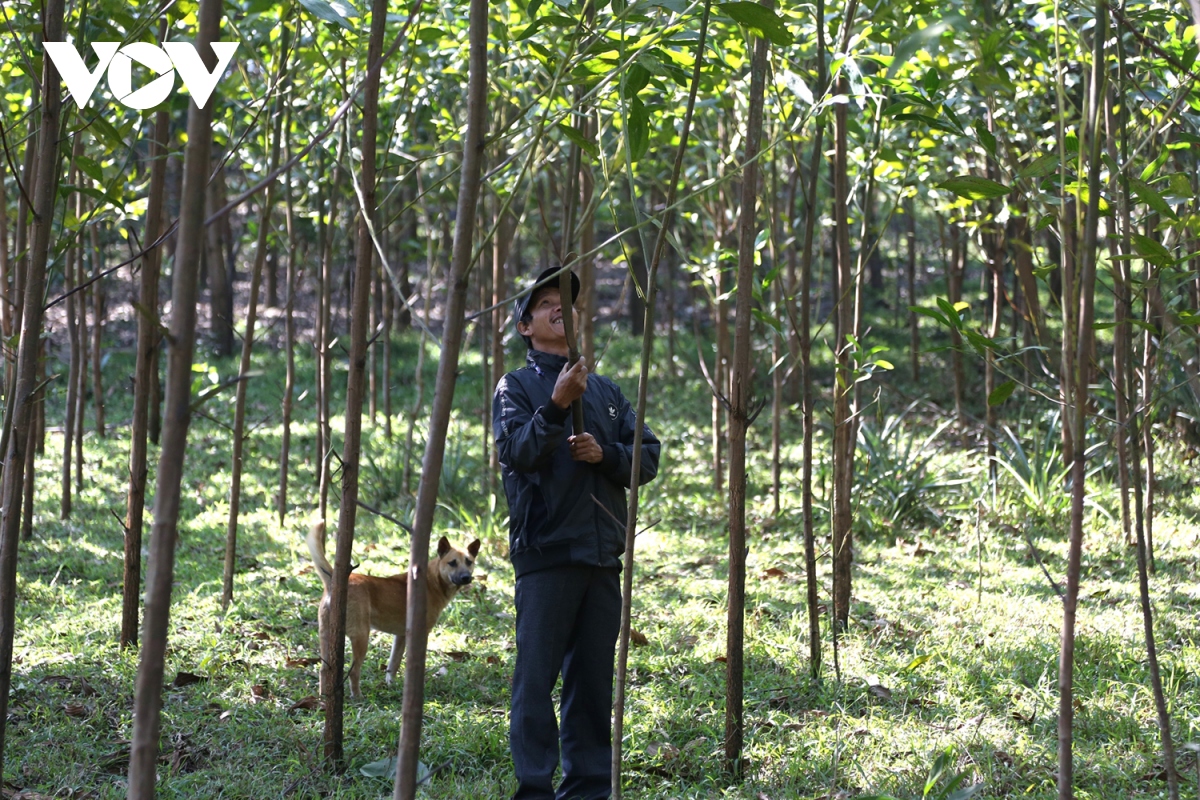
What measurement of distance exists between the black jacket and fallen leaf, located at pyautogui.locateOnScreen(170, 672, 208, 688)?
1870 millimetres

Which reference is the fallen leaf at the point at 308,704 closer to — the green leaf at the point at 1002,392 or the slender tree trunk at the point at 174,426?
the slender tree trunk at the point at 174,426

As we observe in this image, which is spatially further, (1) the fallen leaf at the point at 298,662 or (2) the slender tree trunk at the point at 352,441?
(1) the fallen leaf at the point at 298,662

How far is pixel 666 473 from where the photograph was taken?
9617mm

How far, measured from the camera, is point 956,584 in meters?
6.10

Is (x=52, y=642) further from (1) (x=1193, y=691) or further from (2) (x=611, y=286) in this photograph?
(2) (x=611, y=286)

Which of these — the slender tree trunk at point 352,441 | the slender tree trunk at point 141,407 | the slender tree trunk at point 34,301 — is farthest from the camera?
the slender tree trunk at point 141,407

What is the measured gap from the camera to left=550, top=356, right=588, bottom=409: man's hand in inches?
112

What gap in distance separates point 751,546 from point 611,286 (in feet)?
51.6

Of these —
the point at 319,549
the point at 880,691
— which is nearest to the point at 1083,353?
the point at 880,691

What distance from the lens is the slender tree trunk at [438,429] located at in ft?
5.51

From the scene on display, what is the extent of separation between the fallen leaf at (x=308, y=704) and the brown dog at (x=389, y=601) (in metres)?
0.20

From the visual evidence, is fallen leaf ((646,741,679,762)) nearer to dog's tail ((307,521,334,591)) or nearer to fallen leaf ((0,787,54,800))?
Answer: dog's tail ((307,521,334,591))

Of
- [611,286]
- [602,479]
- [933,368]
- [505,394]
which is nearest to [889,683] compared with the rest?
[602,479]

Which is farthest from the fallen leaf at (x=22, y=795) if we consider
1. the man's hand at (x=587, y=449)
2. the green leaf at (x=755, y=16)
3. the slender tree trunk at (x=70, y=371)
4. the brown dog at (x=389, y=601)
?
the slender tree trunk at (x=70, y=371)
